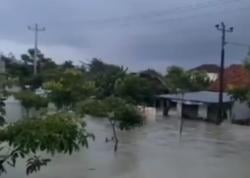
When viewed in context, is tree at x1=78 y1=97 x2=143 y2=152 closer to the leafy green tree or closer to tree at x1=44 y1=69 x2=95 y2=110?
tree at x1=44 y1=69 x2=95 y2=110

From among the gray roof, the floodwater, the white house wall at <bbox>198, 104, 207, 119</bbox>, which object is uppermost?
the gray roof

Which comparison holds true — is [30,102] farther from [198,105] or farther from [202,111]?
[202,111]

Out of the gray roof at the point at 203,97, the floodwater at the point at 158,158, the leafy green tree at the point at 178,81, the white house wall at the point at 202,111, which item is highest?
the leafy green tree at the point at 178,81

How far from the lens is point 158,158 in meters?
23.5

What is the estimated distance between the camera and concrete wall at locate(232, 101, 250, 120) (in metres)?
49.2

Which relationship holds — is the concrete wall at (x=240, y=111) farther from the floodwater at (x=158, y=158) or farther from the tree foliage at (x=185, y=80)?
the floodwater at (x=158, y=158)

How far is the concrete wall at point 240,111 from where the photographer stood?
49.2m

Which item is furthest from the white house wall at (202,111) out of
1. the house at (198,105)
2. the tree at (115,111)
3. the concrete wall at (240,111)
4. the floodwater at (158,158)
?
the tree at (115,111)

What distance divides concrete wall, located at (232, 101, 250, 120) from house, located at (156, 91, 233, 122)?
459 mm

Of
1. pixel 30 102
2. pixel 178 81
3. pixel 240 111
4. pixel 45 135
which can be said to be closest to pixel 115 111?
pixel 30 102

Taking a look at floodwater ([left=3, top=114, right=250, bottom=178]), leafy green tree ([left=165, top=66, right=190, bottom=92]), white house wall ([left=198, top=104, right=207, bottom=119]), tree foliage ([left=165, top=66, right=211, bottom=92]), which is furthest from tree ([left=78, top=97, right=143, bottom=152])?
leafy green tree ([left=165, top=66, right=190, bottom=92])

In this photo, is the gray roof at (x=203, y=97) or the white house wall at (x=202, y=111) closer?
the gray roof at (x=203, y=97)

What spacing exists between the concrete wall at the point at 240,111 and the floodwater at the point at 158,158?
11997 mm

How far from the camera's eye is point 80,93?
1602 inches
